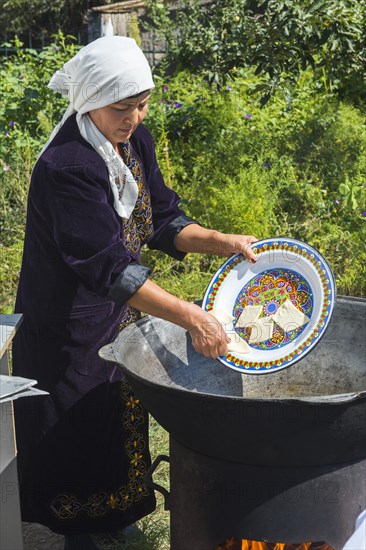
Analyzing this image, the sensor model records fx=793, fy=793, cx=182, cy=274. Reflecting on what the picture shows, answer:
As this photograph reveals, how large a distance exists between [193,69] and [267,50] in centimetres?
210

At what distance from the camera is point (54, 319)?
2777mm

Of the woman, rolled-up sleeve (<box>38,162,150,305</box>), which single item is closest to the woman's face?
the woman

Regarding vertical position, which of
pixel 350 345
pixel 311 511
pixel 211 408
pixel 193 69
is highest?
pixel 193 69

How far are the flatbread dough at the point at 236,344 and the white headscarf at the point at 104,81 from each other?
594 millimetres

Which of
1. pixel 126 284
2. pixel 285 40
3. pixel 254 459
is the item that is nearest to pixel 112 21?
pixel 285 40

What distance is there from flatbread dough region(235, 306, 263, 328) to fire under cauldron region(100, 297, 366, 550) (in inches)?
12.5

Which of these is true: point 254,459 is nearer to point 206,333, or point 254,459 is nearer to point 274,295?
point 206,333

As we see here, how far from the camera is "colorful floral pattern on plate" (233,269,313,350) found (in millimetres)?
2703

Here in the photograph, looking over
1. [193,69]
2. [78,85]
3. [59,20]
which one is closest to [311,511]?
[78,85]

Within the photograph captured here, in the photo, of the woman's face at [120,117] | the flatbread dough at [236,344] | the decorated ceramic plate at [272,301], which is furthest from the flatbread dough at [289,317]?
the woman's face at [120,117]

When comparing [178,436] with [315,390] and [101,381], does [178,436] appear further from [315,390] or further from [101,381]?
[315,390]

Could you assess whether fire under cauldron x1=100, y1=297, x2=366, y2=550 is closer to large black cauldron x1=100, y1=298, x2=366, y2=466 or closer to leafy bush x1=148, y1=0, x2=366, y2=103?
large black cauldron x1=100, y1=298, x2=366, y2=466

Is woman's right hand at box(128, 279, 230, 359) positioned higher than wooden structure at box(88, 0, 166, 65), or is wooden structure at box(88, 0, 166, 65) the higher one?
wooden structure at box(88, 0, 166, 65)

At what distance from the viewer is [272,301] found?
2.79m
